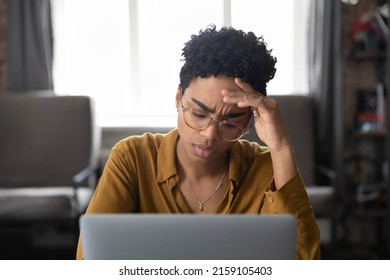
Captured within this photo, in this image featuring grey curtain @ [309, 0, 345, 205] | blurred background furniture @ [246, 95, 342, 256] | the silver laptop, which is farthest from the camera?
grey curtain @ [309, 0, 345, 205]

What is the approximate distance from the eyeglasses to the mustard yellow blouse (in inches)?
3.3

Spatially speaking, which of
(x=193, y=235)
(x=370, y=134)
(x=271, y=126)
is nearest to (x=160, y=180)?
(x=271, y=126)

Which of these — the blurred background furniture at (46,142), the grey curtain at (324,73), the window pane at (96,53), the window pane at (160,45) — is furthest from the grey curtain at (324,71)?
the blurred background furniture at (46,142)

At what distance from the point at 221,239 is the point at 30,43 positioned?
230 centimetres

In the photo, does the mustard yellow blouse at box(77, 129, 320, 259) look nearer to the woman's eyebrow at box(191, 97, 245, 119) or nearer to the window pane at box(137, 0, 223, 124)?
the woman's eyebrow at box(191, 97, 245, 119)

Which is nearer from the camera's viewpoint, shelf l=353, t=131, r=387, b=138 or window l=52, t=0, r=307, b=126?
shelf l=353, t=131, r=387, b=138

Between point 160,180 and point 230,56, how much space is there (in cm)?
26

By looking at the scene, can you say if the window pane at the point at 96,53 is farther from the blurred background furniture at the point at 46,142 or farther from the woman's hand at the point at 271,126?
the woman's hand at the point at 271,126

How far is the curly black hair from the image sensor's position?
2.90ft

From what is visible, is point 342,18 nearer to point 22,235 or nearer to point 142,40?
point 142,40

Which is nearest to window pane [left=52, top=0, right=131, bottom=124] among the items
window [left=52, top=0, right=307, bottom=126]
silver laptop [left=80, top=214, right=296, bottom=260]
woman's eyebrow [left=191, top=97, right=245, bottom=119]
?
window [left=52, top=0, right=307, bottom=126]

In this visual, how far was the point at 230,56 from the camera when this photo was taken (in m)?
0.89

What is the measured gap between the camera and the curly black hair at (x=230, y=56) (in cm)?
88
